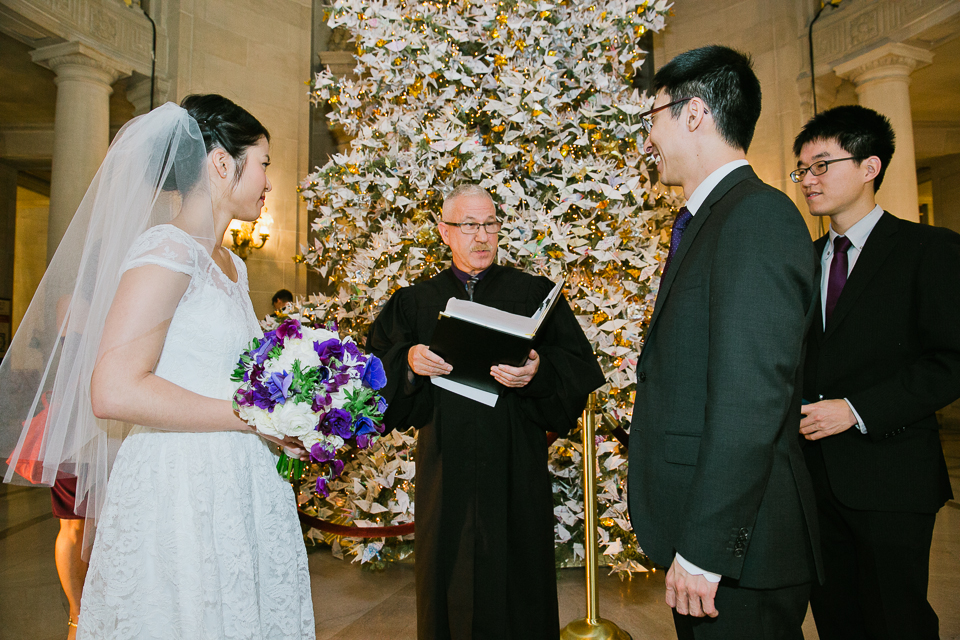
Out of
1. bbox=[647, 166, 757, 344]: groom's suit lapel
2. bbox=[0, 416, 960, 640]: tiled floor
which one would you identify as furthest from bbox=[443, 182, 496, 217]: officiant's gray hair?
bbox=[0, 416, 960, 640]: tiled floor

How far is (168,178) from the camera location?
172 cm

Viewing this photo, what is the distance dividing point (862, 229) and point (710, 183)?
3.62ft

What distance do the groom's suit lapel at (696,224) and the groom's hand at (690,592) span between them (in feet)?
1.94

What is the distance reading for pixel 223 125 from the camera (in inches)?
69.8

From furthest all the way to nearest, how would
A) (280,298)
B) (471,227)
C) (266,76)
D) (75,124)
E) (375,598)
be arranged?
(75,124)
(266,76)
(280,298)
(375,598)
(471,227)

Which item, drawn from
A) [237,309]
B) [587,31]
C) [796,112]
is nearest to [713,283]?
[237,309]

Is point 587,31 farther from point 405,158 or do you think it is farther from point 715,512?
point 715,512

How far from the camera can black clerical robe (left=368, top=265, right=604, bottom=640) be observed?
8.62ft

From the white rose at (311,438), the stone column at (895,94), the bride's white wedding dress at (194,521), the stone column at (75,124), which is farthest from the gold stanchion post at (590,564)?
the stone column at (75,124)

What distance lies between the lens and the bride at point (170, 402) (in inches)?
59.4

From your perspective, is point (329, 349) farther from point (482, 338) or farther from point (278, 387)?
point (482, 338)

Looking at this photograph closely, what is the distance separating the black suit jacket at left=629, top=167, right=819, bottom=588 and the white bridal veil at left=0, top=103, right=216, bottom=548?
1318 mm

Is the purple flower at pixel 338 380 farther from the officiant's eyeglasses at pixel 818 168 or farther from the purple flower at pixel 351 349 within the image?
the officiant's eyeglasses at pixel 818 168

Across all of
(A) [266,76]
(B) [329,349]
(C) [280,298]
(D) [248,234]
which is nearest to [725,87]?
(B) [329,349]
